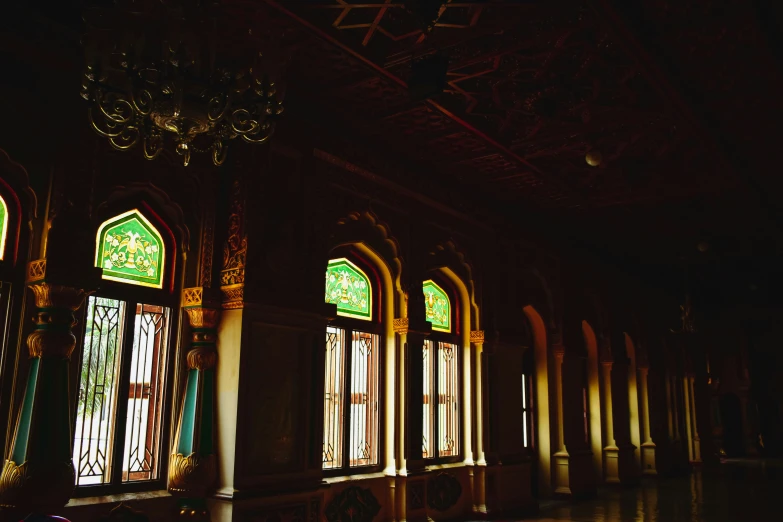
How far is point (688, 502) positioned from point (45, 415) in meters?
9.54

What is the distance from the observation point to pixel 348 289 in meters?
7.53

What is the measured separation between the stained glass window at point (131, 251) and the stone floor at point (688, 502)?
6.01 metres

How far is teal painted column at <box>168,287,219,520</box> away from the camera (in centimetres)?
536

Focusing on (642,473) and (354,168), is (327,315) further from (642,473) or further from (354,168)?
(642,473)

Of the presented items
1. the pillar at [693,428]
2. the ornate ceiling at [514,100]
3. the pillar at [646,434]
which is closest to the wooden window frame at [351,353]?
the ornate ceiling at [514,100]

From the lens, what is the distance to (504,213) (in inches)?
387

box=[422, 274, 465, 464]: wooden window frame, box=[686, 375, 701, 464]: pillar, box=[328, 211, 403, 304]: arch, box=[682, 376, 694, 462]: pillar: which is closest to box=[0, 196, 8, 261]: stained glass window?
box=[328, 211, 403, 304]: arch

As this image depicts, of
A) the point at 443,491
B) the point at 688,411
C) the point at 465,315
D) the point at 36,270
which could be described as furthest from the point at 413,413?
the point at 688,411

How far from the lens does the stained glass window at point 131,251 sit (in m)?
5.31

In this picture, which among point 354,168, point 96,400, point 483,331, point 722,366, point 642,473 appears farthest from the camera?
point 722,366

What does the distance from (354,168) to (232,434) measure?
308cm

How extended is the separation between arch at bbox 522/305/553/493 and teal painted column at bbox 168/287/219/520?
6.07 metres

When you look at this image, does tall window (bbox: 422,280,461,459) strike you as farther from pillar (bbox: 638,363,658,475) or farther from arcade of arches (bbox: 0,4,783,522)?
pillar (bbox: 638,363,658,475)

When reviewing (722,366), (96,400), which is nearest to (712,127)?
(96,400)
